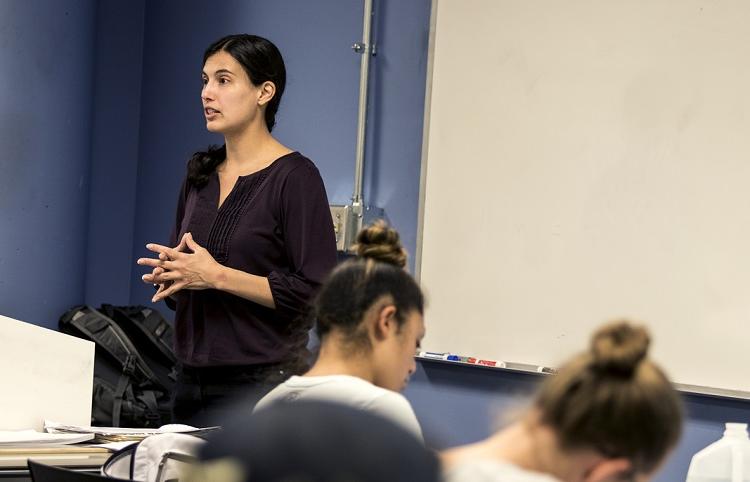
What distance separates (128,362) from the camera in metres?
3.50

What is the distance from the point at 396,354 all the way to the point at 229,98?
0.97m

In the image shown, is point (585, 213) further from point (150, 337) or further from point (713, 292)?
point (150, 337)

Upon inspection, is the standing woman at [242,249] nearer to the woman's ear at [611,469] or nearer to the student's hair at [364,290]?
the student's hair at [364,290]

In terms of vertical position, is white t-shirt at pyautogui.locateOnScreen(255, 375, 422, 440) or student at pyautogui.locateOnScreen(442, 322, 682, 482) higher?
student at pyautogui.locateOnScreen(442, 322, 682, 482)

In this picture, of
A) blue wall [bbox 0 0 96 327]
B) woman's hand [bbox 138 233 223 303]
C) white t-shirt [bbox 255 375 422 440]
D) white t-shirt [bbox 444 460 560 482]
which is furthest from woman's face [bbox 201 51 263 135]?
white t-shirt [bbox 444 460 560 482]

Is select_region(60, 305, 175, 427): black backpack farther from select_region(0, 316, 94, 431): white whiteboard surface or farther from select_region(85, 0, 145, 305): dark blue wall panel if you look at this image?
select_region(0, 316, 94, 431): white whiteboard surface

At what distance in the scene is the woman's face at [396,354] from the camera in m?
1.60

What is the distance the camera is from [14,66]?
3494 millimetres

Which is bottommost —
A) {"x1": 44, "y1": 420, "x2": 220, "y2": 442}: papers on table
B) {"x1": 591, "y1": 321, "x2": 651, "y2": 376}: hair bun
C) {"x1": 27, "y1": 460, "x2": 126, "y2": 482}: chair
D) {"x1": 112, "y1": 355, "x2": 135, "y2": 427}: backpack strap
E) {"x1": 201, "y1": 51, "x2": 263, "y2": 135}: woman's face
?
{"x1": 112, "y1": 355, "x2": 135, "y2": 427}: backpack strap

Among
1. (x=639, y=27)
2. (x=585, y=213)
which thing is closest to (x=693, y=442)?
(x=585, y=213)

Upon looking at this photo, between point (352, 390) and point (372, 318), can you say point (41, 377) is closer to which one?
point (372, 318)

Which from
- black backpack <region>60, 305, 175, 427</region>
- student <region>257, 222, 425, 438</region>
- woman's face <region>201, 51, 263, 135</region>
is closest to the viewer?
student <region>257, 222, 425, 438</region>

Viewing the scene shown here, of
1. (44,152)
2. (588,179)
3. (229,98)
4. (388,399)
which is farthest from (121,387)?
(388,399)

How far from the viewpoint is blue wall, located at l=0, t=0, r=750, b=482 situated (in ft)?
11.5
